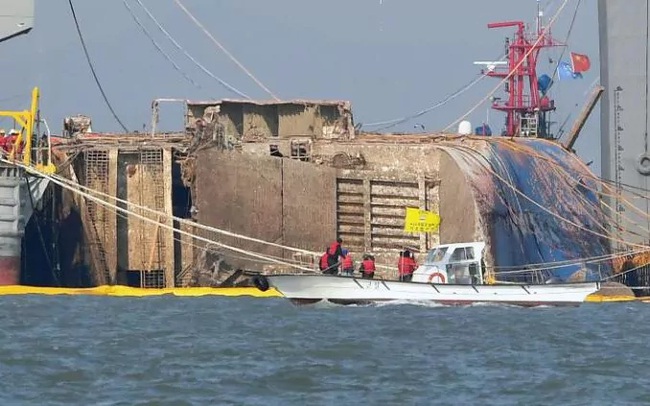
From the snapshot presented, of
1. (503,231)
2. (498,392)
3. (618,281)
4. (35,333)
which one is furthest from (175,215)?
(498,392)

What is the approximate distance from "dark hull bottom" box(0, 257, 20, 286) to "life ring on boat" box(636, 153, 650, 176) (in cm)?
2071

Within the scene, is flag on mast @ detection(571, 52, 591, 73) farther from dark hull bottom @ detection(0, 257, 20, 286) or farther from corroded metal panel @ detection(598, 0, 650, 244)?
dark hull bottom @ detection(0, 257, 20, 286)

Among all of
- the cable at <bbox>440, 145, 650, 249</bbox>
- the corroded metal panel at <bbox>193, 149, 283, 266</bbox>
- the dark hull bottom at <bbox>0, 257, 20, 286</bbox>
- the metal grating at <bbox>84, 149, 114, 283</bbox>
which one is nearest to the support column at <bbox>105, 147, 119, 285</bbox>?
the metal grating at <bbox>84, 149, 114, 283</bbox>

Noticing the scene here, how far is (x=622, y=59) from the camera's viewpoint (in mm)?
60125

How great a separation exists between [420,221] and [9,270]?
11165 mm

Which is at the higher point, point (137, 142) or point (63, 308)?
point (137, 142)

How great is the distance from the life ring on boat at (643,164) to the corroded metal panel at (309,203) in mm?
12101

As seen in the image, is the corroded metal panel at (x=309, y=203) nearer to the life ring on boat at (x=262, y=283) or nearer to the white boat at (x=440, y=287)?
the life ring on boat at (x=262, y=283)

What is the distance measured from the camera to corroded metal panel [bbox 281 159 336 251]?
52.0 metres

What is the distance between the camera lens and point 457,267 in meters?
45.4

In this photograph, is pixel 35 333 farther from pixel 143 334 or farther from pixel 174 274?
pixel 174 274

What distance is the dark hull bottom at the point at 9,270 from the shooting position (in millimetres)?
49562

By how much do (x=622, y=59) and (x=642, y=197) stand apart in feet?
15.9

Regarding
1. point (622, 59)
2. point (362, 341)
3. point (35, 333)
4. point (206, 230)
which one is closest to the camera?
point (362, 341)
